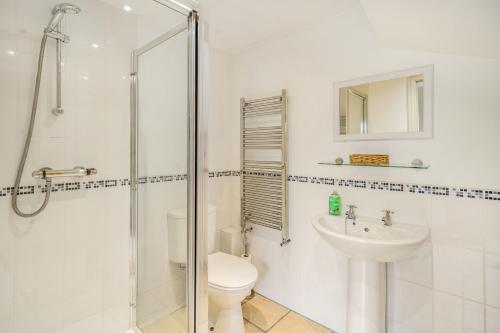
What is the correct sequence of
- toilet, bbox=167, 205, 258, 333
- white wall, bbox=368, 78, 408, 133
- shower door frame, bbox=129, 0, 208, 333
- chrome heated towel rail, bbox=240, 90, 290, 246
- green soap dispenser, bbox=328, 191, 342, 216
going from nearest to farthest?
1. shower door frame, bbox=129, 0, 208, 333
2. toilet, bbox=167, 205, 258, 333
3. white wall, bbox=368, 78, 408, 133
4. green soap dispenser, bbox=328, 191, 342, 216
5. chrome heated towel rail, bbox=240, 90, 290, 246

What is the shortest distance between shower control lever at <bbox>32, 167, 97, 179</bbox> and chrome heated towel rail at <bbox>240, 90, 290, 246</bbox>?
1.27 meters

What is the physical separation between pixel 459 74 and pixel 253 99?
1483mm

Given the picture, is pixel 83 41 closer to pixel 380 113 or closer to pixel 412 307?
pixel 380 113

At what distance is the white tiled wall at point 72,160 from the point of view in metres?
1.37

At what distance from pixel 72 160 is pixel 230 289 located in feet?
4.08

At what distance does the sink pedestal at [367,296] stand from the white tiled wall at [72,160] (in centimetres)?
149

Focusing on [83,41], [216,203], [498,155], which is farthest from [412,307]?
[83,41]

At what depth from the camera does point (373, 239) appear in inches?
57.9

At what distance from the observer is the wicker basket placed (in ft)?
5.34

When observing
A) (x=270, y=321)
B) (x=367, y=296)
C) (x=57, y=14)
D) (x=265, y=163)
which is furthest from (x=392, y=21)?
(x=270, y=321)

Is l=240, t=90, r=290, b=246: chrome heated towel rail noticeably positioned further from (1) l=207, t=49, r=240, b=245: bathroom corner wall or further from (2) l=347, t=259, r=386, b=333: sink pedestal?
(2) l=347, t=259, r=386, b=333: sink pedestal

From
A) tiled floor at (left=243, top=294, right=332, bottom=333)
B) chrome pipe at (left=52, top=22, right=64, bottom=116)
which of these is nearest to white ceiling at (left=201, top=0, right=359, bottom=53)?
chrome pipe at (left=52, top=22, right=64, bottom=116)

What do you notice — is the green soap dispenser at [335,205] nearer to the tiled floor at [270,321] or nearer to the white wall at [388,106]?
the white wall at [388,106]

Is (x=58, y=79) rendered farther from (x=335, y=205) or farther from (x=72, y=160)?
(x=335, y=205)
